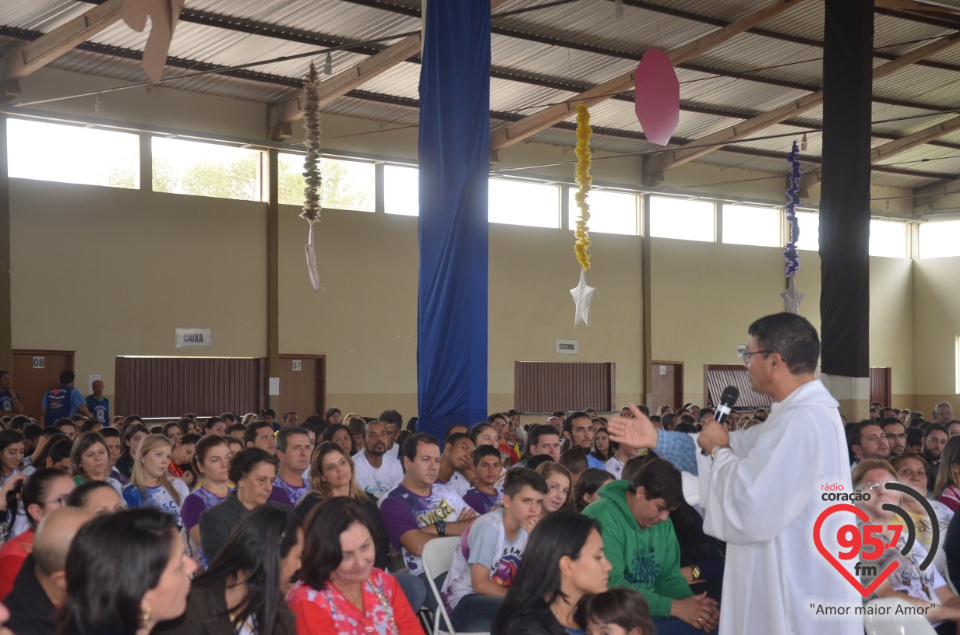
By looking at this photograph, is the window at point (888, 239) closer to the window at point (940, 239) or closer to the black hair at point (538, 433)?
the window at point (940, 239)

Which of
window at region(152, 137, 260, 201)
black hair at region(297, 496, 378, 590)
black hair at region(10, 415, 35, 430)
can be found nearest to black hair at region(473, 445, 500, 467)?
black hair at region(297, 496, 378, 590)

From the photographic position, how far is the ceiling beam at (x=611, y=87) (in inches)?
535

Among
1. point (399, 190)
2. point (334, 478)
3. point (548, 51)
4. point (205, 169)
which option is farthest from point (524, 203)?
point (334, 478)

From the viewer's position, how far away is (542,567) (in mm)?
2986

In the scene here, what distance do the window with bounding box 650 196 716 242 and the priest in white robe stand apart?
16.4 metres

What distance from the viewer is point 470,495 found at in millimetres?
5867

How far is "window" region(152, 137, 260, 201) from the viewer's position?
47.9 feet

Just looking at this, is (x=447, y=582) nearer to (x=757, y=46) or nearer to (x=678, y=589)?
(x=678, y=589)

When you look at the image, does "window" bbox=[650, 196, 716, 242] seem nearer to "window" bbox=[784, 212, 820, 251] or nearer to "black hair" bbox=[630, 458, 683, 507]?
"window" bbox=[784, 212, 820, 251]

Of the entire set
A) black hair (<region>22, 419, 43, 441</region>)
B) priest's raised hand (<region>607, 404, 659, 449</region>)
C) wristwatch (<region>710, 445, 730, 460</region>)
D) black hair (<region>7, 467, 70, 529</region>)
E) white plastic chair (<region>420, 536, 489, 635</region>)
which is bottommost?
white plastic chair (<region>420, 536, 489, 635</region>)

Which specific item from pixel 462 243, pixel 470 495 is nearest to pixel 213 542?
pixel 470 495

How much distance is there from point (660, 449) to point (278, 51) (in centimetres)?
1147

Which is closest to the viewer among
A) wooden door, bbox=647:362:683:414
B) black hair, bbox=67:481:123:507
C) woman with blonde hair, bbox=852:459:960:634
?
black hair, bbox=67:481:123:507

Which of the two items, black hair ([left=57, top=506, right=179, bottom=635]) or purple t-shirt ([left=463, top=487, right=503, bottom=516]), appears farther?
purple t-shirt ([left=463, top=487, right=503, bottom=516])
